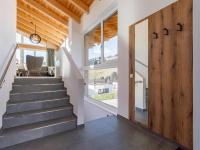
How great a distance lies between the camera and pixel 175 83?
207 centimetres

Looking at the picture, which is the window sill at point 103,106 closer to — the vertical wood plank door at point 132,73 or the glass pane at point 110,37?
the vertical wood plank door at point 132,73

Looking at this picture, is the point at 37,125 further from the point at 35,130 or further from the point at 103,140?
the point at 103,140

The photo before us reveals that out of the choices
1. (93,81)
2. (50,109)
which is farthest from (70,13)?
(50,109)

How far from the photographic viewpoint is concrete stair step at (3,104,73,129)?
→ 7.77 ft

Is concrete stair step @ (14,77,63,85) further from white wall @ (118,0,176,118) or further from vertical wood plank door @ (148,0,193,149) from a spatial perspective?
vertical wood plank door @ (148,0,193,149)

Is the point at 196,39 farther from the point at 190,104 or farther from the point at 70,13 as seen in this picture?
the point at 70,13

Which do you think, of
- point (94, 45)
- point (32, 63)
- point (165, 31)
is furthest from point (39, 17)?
point (165, 31)

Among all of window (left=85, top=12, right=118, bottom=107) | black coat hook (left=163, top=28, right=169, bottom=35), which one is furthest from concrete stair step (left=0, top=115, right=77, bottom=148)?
black coat hook (left=163, top=28, right=169, bottom=35)

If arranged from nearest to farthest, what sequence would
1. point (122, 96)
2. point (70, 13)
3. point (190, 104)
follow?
point (190, 104)
point (122, 96)
point (70, 13)

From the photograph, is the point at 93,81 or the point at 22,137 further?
the point at 93,81

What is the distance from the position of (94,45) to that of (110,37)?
1143 mm

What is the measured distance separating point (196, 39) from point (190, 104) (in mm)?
893

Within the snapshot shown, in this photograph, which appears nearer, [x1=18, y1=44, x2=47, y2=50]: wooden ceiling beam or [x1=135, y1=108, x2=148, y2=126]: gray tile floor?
[x1=135, y1=108, x2=148, y2=126]: gray tile floor

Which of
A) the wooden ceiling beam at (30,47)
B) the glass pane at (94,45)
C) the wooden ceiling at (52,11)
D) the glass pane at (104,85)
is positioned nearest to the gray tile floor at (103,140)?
the glass pane at (104,85)
